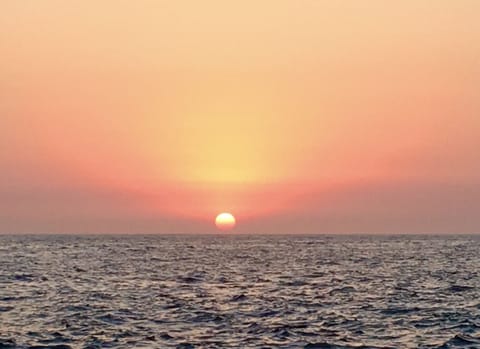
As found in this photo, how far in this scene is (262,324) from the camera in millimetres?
33906

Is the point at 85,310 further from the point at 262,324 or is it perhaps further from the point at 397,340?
the point at 397,340

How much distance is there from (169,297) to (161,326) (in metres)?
11.2

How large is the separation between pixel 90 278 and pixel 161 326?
26733 millimetres

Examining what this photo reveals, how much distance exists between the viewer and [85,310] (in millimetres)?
38531

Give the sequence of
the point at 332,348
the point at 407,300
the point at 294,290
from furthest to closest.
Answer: the point at 294,290 → the point at 407,300 → the point at 332,348

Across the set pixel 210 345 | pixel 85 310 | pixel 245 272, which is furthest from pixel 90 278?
pixel 210 345

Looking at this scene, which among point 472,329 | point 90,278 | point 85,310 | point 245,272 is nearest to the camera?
point 472,329

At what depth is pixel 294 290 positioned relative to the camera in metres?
49.3

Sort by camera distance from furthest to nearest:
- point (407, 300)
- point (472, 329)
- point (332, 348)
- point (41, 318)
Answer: point (407, 300) < point (41, 318) < point (472, 329) < point (332, 348)

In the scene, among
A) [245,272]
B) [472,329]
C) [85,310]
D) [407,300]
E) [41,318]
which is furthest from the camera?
[245,272]

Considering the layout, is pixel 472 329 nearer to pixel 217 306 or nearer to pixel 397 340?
pixel 397 340

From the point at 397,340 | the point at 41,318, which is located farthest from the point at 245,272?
the point at 397,340

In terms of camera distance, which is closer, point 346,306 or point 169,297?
point 346,306

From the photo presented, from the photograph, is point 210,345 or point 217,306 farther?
point 217,306
